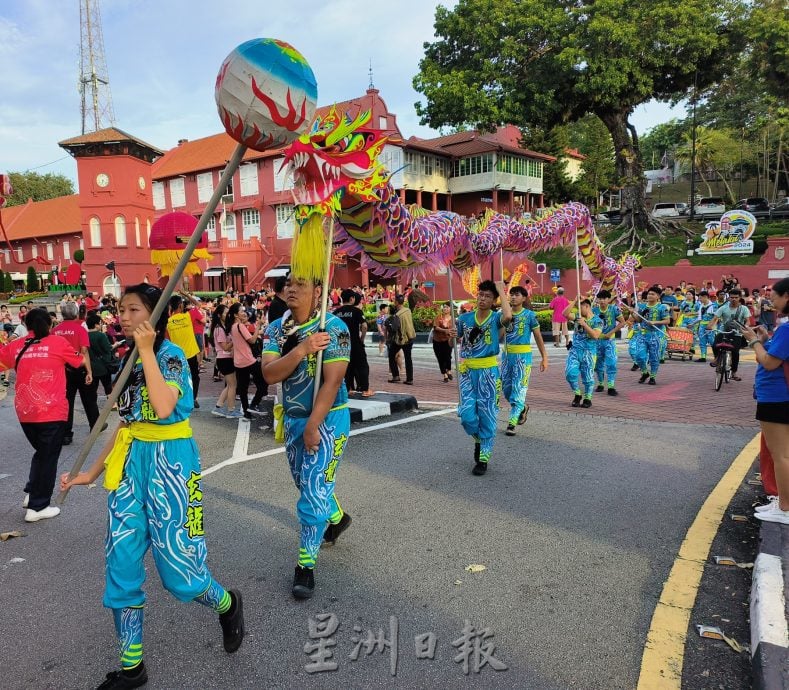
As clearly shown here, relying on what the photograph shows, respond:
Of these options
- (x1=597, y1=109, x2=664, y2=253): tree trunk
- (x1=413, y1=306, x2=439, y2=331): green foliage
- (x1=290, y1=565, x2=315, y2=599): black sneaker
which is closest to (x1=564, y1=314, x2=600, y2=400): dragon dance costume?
(x1=290, y1=565, x2=315, y2=599): black sneaker

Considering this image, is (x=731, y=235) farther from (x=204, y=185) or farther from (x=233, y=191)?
(x=204, y=185)

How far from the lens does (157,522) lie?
2510 mm

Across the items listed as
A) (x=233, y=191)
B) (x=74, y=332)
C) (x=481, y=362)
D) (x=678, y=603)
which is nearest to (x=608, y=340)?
(x=481, y=362)

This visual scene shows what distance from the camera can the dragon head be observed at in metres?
3.71

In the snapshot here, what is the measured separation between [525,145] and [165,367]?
41.5m

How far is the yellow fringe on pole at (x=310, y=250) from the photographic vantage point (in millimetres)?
3369

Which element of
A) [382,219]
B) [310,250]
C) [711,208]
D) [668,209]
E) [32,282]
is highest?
[668,209]

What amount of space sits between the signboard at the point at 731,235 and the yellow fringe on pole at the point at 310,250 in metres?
29.0

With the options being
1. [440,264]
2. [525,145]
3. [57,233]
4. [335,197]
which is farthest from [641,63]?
[57,233]

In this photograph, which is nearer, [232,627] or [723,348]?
[232,627]

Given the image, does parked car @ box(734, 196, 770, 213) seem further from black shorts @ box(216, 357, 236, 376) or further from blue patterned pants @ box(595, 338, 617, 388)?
black shorts @ box(216, 357, 236, 376)

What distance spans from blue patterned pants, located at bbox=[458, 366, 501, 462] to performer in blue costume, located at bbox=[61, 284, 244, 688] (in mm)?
3105

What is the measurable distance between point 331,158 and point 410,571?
275 cm

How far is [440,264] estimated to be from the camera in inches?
269
